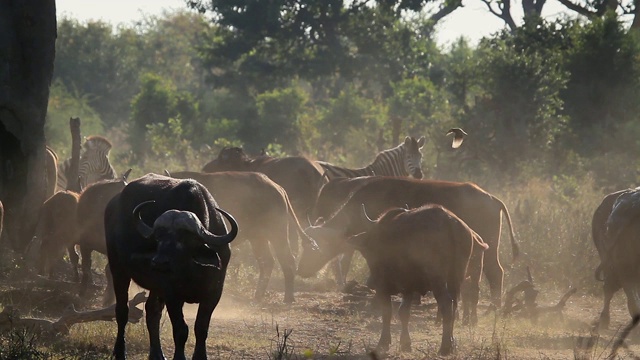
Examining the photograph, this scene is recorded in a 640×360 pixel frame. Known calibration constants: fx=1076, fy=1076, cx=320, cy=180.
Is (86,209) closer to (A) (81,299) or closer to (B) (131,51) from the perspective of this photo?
(A) (81,299)

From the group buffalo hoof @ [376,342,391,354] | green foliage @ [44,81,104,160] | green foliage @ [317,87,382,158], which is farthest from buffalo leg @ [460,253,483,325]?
green foliage @ [44,81,104,160]

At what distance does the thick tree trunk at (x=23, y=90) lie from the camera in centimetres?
1110

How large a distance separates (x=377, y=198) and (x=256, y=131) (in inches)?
913

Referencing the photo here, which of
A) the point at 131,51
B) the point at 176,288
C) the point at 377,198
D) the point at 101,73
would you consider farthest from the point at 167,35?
the point at 176,288

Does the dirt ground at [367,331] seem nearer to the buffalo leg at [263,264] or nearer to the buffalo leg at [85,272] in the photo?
the buffalo leg at [263,264]

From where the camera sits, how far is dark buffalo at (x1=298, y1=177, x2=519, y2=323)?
12.1m

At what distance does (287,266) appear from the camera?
44.5 ft

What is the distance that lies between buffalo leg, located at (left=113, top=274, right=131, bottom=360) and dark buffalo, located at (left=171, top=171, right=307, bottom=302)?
4.86m

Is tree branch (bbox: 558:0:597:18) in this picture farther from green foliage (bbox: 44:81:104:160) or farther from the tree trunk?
the tree trunk

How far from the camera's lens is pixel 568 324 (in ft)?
39.0

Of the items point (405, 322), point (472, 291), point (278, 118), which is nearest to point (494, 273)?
point (472, 291)

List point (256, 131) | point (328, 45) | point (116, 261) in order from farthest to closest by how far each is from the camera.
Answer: point (328, 45) < point (256, 131) < point (116, 261)

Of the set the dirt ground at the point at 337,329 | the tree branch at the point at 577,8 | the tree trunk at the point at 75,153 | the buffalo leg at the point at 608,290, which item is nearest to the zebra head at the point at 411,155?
the dirt ground at the point at 337,329

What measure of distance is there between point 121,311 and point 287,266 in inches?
205
